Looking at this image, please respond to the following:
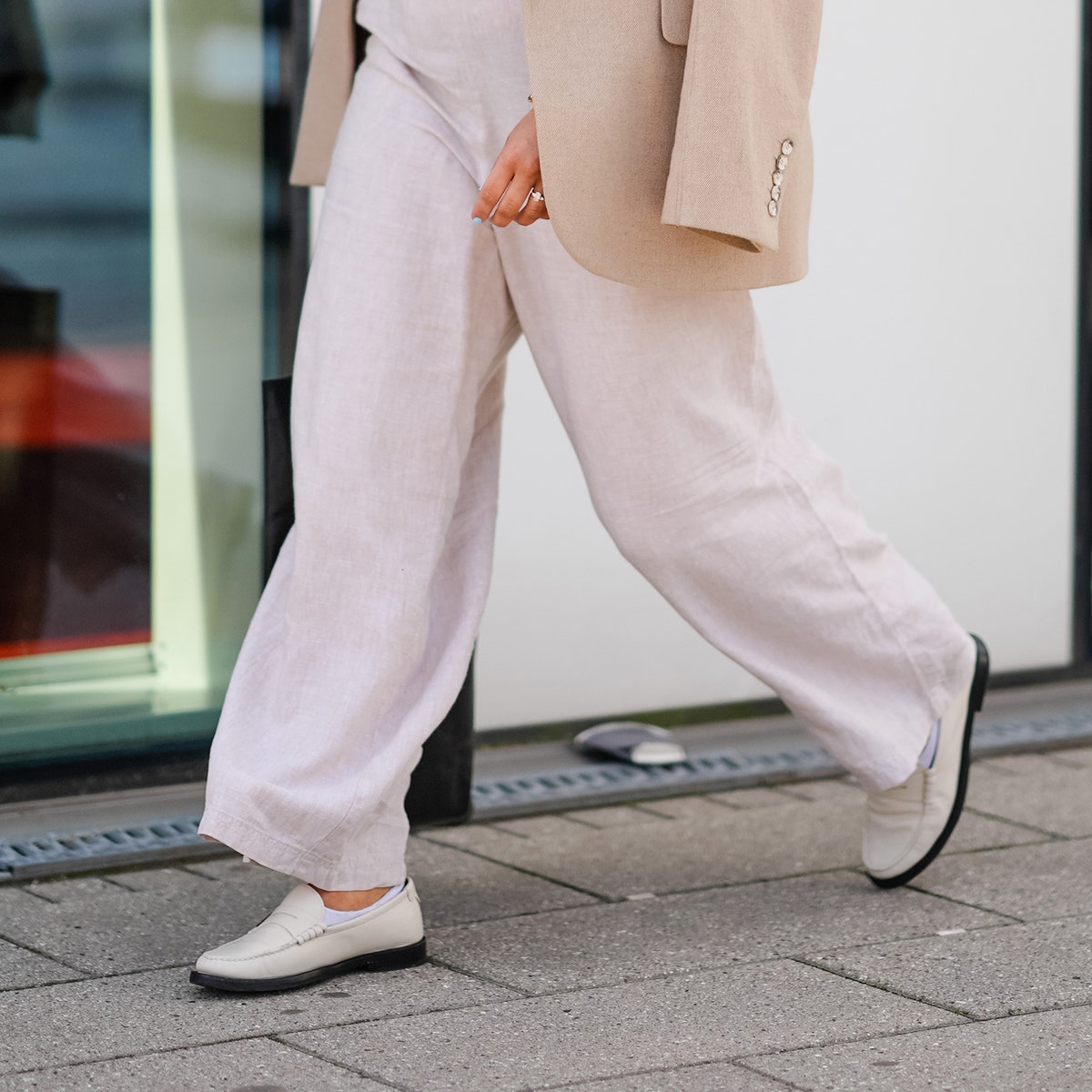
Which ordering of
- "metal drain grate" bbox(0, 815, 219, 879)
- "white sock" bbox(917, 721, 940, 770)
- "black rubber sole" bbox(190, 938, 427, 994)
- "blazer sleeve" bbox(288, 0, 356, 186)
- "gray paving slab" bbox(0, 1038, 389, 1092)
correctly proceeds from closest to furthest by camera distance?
"gray paving slab" bbox(0, 1038, 389, 1092) < "black rubber sole" bbox(190, 938, 427, 994) < "blazer sleeve" bbox(288, 0, 356, 186) < "white sock" bbox(917, 721, 940, 770) < "metal drain grate" bbox(0, 815, 219, 879)

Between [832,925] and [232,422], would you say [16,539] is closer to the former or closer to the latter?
[232,422]

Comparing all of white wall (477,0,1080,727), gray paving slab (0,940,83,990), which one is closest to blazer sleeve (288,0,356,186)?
white wall (477,0,1080,727)

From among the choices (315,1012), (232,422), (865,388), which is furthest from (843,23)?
(315,1012)

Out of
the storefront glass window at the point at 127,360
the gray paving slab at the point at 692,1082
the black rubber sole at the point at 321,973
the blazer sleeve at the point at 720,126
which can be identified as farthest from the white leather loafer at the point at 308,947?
the storefront glass window at the point at 127,360

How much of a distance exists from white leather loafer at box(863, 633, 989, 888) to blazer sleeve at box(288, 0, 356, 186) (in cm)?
116

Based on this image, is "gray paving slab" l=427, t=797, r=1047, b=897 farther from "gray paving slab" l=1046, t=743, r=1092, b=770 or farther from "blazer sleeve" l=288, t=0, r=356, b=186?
"blazer sleeve" l=288, t=0, r=356, b=186

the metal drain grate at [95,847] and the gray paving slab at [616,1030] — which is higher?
the gray paving slab at [616,1030]

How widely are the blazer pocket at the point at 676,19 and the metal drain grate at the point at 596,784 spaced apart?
4.82ft

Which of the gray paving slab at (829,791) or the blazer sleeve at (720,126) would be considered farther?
the gray paving slab at (829,791)

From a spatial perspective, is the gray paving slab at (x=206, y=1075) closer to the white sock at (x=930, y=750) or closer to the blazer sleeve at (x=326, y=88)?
the white sock at (x=930, y=750)

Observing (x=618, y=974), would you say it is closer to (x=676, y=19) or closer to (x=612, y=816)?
(x=612, y=816)

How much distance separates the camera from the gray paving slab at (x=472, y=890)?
8.59ft

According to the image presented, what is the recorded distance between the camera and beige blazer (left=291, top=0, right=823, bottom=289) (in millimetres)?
2068

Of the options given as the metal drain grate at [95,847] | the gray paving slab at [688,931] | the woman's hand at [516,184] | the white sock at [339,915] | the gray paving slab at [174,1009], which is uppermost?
the woman's hand at [516,184]
